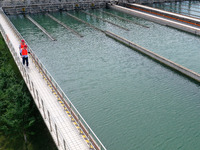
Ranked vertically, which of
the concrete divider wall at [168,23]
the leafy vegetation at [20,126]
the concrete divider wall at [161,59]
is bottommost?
the leafy vegetation at [20,126]

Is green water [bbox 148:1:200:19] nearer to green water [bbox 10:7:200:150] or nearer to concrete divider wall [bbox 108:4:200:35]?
concrete divider wall [bbox 108:4:200:35]

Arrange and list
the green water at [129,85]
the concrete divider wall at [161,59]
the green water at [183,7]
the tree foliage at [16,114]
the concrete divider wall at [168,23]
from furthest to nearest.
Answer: the green water at [183,7]
the concrete divider wall at [168,23]
the concrete divider wall at [161,59]
the green water at [129,85]
the tree foliage at [16,114]

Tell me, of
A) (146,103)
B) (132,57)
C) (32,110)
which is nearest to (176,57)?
(132,57)

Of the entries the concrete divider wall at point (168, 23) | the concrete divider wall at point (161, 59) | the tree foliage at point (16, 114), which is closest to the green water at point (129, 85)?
the concrete divider wall at point (161, 59)

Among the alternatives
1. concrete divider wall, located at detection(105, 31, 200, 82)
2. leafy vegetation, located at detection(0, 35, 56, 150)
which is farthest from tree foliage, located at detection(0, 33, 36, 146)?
concrete divider wall, located at detection(105, 31, 200, 82)

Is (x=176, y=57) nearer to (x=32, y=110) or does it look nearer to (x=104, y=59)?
(x=104, y=59)

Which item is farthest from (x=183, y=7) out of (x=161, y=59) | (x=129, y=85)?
(x=129, y=85)

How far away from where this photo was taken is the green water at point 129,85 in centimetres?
1149

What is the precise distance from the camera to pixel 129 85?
52.9ft

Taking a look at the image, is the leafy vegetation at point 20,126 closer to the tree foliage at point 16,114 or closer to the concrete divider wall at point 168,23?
the tree foliage at point 16,114

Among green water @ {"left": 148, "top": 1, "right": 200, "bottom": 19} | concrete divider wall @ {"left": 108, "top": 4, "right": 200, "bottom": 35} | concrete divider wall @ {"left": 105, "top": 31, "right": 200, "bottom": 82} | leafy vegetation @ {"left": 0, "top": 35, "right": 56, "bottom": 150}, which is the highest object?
green water @ {"left": 148, "top": 1, "right": 200, "bottom": 19}

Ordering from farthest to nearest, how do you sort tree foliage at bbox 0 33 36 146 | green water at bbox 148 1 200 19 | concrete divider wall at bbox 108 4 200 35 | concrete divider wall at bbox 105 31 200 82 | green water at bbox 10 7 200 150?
green water at bbox 148 1 200 19
concrete divider wall at bbox 108 4 200 35
concrete divider wall at bbox 105 31 200 82
green water at bbox 10 7 200 150
tree foliage at bbox 0 33 36 146

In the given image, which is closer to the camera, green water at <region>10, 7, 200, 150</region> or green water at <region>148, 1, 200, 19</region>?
green water at <region>10, 7, 200, 150</region>

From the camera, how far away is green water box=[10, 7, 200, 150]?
37.7 ft
